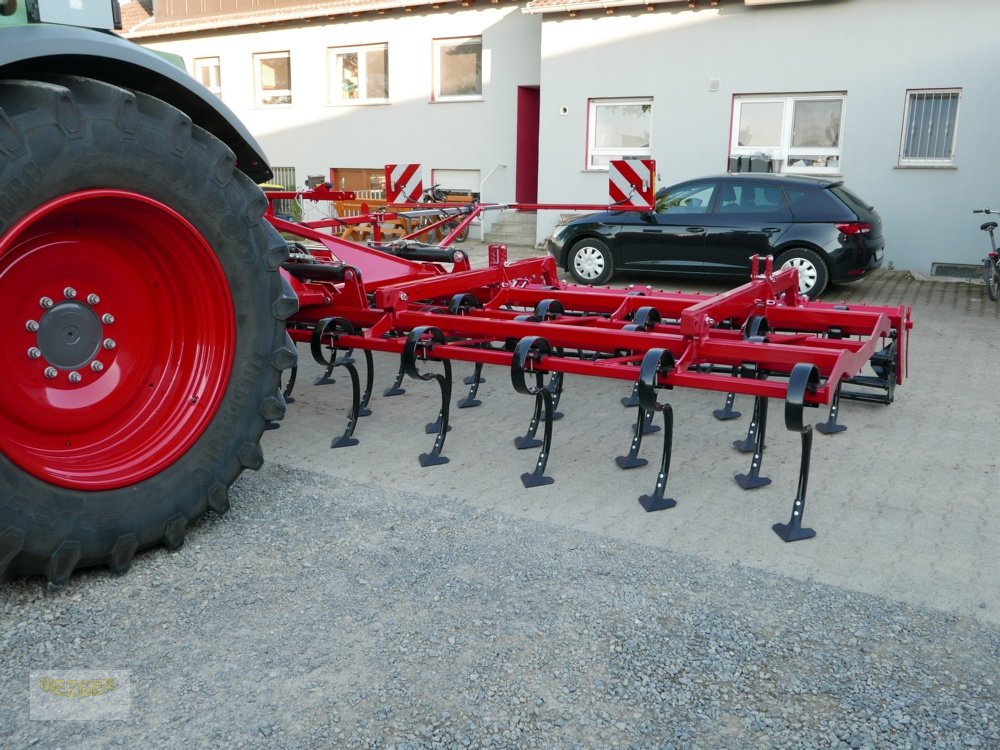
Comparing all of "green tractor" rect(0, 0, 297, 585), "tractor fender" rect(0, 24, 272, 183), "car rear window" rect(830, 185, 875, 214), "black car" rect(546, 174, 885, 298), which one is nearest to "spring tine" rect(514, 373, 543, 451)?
"green tractor" rect(0, 0, 297, 585)

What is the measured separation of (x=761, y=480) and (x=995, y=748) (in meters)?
1.93

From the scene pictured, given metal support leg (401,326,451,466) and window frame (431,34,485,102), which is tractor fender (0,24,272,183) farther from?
window frame (431,34,485,102)

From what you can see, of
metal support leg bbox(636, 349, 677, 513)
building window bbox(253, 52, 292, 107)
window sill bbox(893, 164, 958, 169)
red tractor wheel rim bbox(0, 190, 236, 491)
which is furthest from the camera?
building window bbox(253, 52, 292, 107)

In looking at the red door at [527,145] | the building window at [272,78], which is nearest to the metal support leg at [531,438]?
the red door at [527,145]

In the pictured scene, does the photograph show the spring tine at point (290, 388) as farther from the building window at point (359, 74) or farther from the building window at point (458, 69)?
the building window at point (359, 74)

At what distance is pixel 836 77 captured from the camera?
1247cm

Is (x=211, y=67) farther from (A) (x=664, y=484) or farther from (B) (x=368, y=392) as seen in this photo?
(A) (x=664, y=484)

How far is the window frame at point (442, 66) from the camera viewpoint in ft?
53.3

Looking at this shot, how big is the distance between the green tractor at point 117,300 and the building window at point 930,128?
444 inches

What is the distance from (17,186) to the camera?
2.57 m

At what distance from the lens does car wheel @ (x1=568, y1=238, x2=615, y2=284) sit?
448 inches

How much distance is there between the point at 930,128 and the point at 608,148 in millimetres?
4774

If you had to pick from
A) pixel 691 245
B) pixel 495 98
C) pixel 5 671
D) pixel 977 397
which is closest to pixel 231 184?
pixel 5 671

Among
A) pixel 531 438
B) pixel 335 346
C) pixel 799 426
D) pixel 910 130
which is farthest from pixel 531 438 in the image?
pixel 910 130
